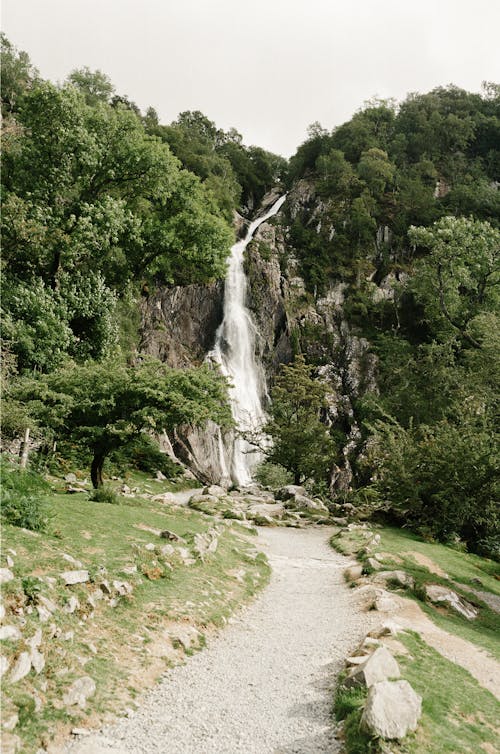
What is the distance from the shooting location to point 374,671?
6766mm

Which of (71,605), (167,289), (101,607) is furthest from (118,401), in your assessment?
(167,289)

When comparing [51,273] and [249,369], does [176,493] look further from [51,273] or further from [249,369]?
[249,369]

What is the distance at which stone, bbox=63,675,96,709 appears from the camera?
5.57 metres

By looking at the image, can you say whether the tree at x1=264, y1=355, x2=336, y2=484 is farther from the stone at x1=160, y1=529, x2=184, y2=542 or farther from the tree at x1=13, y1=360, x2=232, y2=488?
the stone at x1=160, y1=529, x2=184, y2=542

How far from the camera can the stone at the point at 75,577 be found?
7379 mm

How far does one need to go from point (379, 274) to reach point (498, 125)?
1558 inches

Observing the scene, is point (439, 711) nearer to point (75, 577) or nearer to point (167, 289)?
point (75, 577)

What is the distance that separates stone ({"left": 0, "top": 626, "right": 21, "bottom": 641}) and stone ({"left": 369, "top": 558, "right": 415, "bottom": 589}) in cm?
1007

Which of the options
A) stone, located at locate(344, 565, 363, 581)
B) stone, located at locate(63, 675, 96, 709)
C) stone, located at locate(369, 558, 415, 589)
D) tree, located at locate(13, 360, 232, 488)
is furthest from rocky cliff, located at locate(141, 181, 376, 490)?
stone, located at locate(63, 675, 96, 709)

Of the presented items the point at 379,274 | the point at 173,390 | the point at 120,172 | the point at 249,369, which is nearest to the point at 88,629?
the point at 173,390

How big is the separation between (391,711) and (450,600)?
869cm

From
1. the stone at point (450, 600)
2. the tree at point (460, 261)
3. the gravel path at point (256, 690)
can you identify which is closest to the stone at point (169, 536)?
the gravel path at point (256, 690)

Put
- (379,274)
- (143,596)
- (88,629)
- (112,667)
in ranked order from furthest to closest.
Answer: (379,274) → (143,596) → (88,629) → (112,667)

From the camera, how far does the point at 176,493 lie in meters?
25.8
